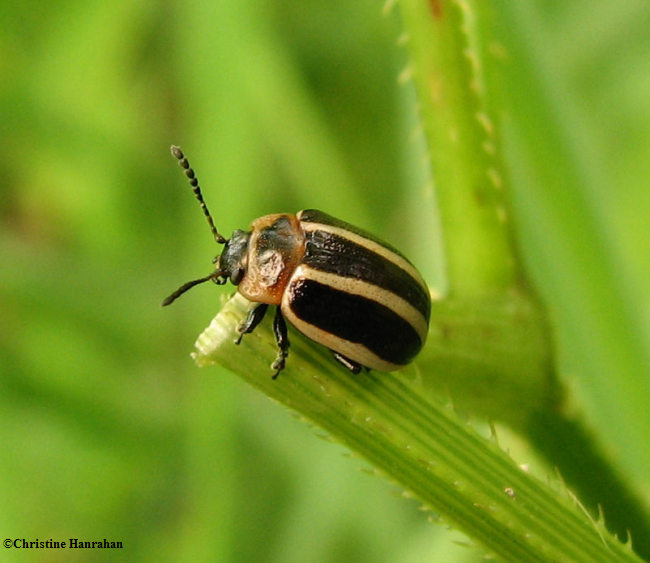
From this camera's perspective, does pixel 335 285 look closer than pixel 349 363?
No

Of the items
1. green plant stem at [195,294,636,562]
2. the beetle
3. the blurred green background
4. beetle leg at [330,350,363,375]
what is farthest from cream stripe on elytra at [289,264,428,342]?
the blurred green background

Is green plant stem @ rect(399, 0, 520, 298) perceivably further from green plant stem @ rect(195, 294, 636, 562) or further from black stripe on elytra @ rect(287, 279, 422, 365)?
green plant stem @ rect(195, 294, 636, 562)

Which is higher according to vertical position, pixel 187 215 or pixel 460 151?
pixel 460 151

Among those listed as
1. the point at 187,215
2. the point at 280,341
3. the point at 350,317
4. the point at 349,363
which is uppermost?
the point at 280,341

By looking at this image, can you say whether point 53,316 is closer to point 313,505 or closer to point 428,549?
point 313,505

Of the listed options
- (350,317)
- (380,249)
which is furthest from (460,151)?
(350,317)

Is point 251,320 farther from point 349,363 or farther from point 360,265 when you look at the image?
point 360,265

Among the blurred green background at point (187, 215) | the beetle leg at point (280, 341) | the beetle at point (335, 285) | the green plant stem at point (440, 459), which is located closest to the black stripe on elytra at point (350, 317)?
the beetle at point (335, 285)
